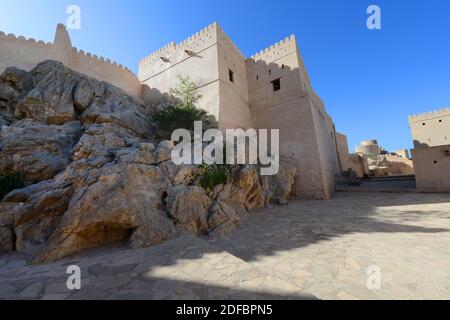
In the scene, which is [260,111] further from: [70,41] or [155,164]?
[70,41]

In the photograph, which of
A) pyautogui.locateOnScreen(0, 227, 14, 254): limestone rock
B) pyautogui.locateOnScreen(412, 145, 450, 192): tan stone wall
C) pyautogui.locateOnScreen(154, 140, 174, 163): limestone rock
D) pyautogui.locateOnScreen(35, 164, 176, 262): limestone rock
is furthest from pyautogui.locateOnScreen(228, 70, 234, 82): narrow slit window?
pyautogui.locateOnScreen(0, 227, 14, 254): limestone rock

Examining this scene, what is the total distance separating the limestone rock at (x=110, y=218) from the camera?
431cm

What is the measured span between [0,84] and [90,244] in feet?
38.4

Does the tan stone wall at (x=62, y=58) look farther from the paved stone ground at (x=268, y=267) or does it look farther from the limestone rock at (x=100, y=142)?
the paved stone ground at (x=268, y=267)

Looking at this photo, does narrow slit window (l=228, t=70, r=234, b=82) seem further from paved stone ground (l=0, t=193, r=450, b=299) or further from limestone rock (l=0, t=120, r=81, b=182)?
paved stone ground (l=0, t=193, r=450, b=299)

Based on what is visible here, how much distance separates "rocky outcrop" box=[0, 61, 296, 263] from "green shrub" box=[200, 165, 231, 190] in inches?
8.2

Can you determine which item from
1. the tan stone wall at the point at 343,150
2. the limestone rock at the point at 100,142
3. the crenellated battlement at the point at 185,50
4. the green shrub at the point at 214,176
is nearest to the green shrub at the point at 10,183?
the limestone rock at the point at 100,142

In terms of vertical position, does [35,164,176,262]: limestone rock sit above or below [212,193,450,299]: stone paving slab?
above

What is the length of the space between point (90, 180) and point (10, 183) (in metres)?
3.32

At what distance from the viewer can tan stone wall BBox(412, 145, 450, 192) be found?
9781mm

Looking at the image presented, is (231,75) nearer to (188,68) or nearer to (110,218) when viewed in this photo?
(188,68)

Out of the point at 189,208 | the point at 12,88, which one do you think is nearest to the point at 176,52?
the point at 12,88

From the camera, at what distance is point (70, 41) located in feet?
46.5

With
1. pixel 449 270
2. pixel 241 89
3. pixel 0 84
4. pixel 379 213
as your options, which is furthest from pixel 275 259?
pixel 0 84
